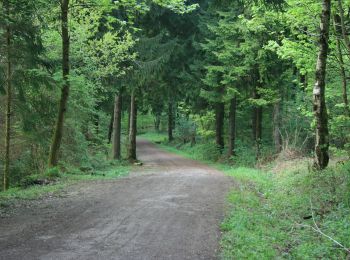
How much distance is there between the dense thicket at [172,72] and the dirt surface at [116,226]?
3.35 meters

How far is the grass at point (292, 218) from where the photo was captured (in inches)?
263

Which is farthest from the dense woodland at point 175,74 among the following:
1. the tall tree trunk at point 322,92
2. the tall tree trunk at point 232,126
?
the tall tree trunk at point 232,126

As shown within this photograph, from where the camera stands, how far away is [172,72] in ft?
86.2

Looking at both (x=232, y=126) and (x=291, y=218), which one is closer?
(x=291, y=218)

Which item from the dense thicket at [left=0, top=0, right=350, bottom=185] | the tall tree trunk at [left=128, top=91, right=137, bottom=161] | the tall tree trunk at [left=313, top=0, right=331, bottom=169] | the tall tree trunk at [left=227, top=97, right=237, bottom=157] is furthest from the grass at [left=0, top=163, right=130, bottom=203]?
the tall tree trunk at [left=227, top=97, right=237, bottom=157]

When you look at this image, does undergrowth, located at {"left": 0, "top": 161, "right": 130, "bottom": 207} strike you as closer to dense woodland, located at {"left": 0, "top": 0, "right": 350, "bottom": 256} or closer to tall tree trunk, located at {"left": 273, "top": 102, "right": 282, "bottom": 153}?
dense woodland, located at {"left": 0, "top": 0, "right": 350, "bottom": 256}

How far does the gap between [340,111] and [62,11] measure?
11.5 meters

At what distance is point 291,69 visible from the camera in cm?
2175

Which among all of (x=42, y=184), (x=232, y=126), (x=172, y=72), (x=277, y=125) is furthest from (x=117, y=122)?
(x=42, y=184)

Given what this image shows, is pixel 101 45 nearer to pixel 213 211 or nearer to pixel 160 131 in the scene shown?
pixel 213 211

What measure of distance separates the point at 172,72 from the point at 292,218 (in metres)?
18.3

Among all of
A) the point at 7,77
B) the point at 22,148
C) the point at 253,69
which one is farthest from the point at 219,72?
the point at 7,77

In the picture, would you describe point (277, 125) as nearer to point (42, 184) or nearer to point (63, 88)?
point (63, 88)

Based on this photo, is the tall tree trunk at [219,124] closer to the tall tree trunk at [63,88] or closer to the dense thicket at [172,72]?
the dense thicket at [172,72]
